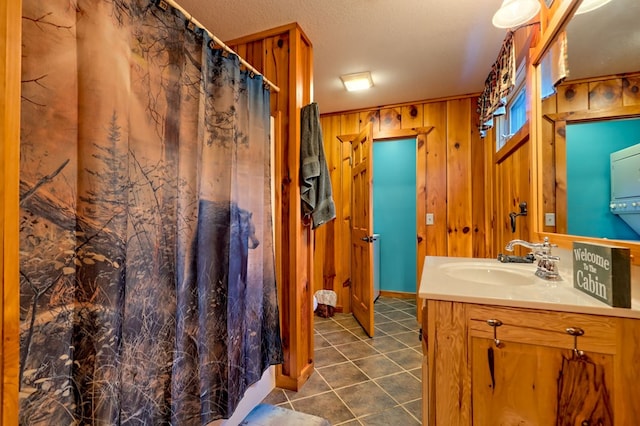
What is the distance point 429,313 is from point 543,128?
1.22 m

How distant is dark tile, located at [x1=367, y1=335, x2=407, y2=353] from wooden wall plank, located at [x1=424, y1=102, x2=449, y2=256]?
0.99 m

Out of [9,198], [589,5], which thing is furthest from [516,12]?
[9,198]

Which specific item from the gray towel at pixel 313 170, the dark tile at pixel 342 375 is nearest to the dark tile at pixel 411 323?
the dark tile at pixel 342 375

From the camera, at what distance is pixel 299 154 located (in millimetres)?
1950

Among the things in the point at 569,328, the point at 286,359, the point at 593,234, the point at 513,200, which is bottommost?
the point at 286,359

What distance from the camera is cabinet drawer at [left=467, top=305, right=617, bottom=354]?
85 centimetres

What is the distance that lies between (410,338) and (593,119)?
2157 millimetres

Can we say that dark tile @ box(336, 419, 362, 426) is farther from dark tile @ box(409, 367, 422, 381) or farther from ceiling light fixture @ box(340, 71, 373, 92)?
ceiling light fixture @ box(340, 71, 373, 92)

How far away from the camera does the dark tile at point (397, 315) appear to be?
10.6 feet

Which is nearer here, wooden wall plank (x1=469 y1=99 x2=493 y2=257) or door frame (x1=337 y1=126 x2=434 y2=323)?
wooden wall plank (x1=469 y1=99 x2=493 y2=257)

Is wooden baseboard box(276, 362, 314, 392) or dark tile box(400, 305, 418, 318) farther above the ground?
wooden baseboard box(276, 362, 314, 392)

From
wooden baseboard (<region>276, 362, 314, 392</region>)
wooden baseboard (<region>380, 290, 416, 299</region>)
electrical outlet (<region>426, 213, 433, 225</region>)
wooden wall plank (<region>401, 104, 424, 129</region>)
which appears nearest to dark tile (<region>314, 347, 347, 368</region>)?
wooden baseboard (<region>276, 362, 314, 392</region>)

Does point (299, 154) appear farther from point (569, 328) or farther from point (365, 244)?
point (569, 328)

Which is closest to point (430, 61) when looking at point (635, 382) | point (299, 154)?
point (299, 154)
